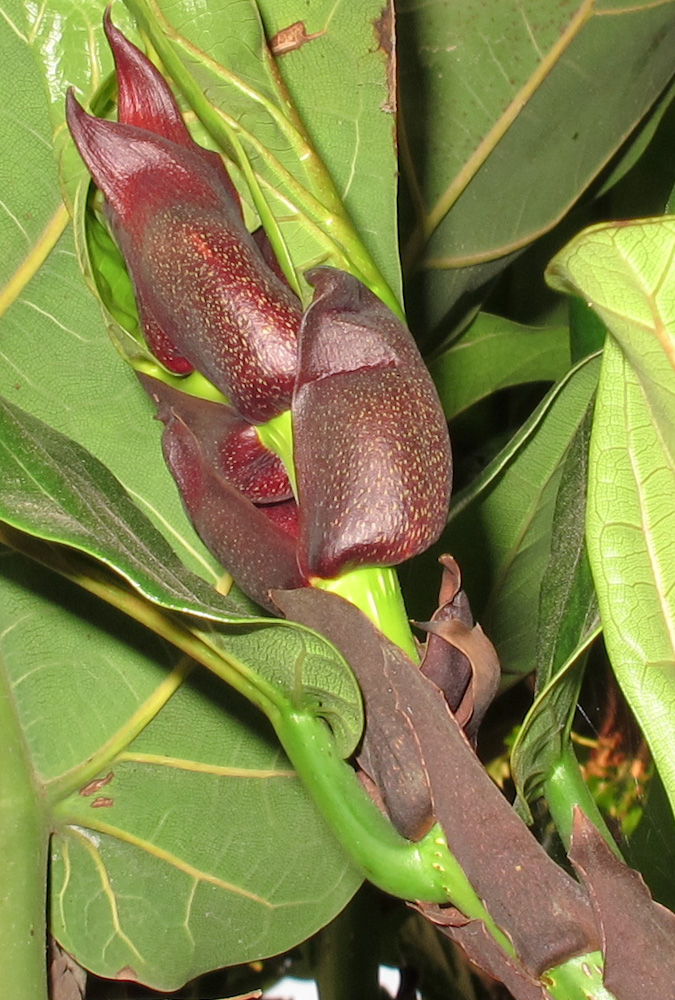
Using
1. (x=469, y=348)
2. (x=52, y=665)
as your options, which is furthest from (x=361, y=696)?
(x=469, y=348)

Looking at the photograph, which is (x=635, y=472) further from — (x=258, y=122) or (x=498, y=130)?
(x=498, y=130)

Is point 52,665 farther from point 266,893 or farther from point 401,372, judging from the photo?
point 401,372

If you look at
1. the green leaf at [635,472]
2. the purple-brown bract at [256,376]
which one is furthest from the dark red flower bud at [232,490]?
the green leaf at [635,472]

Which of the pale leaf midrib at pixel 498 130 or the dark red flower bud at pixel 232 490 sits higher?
the dark red flower bud at pixel 232 490

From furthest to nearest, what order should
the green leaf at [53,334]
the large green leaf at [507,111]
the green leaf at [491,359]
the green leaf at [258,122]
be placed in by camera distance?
the green leaf at [491,359], the large green leaf at [507,111], the green leaf at [53,334], the green leaf at [258,122]

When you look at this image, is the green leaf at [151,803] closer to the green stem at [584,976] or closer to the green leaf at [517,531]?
the green leaf at [517,531]

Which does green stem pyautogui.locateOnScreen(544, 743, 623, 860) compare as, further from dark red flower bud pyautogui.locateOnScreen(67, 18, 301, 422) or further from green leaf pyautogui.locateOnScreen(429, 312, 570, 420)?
green leaf pyautogui.locateOnScreen(429, 312, 570, 420)
